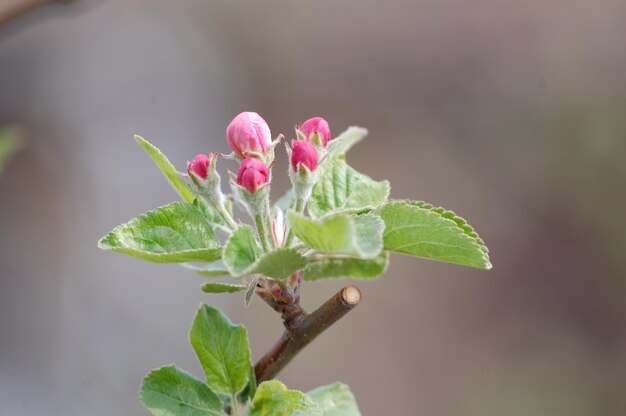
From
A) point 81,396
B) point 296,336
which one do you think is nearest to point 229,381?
point 296,336

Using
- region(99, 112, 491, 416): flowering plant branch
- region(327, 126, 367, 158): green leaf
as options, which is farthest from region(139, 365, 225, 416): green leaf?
region(327, 126, 367, 158): green leaf

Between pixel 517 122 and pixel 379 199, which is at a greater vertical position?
pixel 517 122

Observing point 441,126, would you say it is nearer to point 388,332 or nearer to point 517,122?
point 517,122

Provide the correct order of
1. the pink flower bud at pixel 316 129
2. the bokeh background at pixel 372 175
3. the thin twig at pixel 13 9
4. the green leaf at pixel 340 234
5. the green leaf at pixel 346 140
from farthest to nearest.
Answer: the bokeh background at pixel 372 175
the thin twig at pixel 13 9
the green leaf at pixel 346 140
the pink flower bud at pixel 316 129
the green leaf at pixel 340 234

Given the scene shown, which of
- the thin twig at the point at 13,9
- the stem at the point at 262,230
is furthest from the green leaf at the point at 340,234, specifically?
the thin twig at the point at 13,9

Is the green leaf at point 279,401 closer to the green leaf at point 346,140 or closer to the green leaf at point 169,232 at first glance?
the green leaf at point 169,232

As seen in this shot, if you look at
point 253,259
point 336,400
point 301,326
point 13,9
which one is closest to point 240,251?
point 253,259
